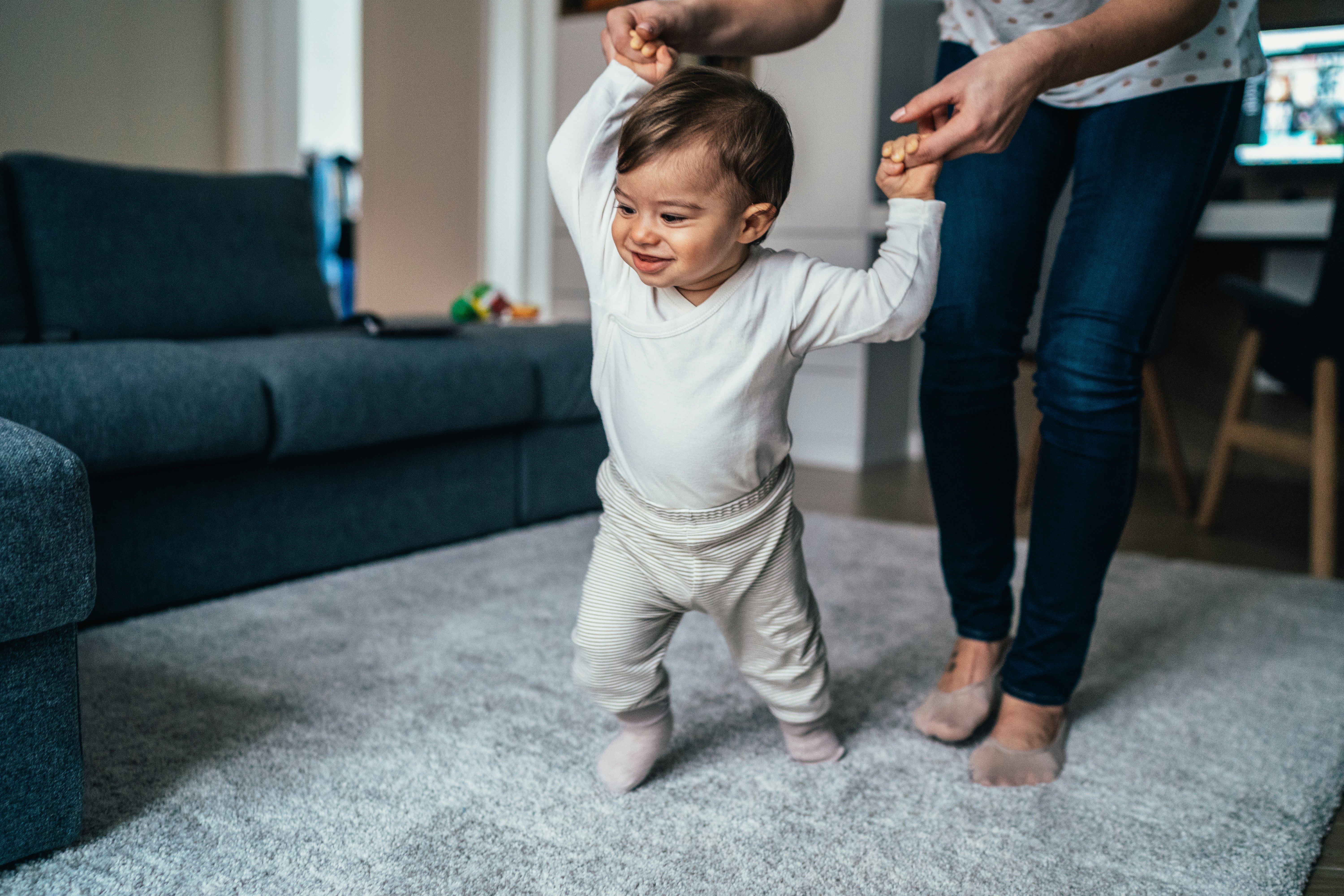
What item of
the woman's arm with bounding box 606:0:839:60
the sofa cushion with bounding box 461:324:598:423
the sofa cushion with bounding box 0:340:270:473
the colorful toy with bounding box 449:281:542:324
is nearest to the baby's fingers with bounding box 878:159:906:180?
the woman's arm with bounding box 606:0:839:60

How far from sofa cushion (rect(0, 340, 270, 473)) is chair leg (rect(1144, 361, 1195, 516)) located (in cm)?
181

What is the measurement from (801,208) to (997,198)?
1846 millimetres

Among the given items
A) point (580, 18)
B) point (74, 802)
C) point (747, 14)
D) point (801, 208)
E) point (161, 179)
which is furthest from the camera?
point (580, 18)

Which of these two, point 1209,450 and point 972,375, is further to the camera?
point 1209,450

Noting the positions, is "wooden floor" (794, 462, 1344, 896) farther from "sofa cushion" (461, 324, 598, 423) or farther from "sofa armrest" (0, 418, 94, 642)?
"sofa armrest" (0, 418, 94, 642)

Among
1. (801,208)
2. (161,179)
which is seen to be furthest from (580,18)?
(161,179)

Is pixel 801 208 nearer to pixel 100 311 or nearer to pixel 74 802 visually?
pixel 100 311

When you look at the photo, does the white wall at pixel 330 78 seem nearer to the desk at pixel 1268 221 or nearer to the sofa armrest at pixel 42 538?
the desk at pixel 1268 221

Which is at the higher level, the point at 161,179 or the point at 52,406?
the point at 161,179

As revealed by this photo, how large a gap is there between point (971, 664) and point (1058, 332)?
34cm

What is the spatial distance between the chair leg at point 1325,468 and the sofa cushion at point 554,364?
1.27 m

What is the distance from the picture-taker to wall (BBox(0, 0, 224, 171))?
248 cm

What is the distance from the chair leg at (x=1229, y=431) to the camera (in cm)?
202

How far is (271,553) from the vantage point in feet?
4.78
